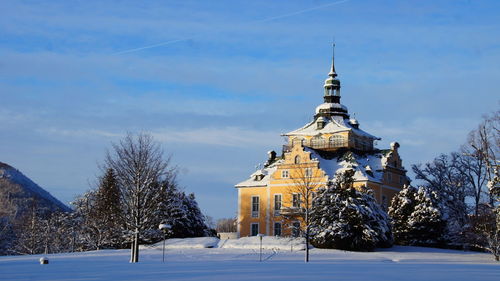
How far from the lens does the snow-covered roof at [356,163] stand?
202ft

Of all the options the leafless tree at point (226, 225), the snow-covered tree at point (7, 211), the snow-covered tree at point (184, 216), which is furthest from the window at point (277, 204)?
the leafless tree at point (226, 225)

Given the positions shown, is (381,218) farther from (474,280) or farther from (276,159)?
(474,280)

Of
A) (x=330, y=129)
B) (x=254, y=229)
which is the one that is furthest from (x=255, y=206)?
(x=330, y=129)

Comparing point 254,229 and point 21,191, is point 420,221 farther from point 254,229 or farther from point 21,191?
point 21,191

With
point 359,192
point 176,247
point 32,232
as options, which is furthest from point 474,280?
point 32,232

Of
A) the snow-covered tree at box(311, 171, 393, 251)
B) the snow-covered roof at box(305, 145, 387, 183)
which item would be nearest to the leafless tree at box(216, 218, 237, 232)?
the snow-covered roof at box(305, 145, 387, 183)

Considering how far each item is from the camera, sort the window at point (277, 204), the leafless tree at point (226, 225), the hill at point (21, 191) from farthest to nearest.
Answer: the leafless tree at point (226, 225), the hill at point (21, 191), the window at point (277, 204)

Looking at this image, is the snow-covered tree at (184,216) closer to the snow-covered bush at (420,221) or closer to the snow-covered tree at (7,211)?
the snow-covered bush at (420,221)

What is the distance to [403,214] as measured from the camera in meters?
57.2

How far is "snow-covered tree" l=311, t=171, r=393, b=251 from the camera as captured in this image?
156 ft

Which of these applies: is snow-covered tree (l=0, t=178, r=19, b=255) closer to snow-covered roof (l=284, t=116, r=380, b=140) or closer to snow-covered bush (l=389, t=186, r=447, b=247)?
snow-covered roof (l=284, t=116, r=380, b=140)

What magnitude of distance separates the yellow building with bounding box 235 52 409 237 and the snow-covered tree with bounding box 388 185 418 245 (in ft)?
11.9

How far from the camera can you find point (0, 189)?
115000mm

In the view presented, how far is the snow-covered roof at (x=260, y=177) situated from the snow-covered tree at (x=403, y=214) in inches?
482
